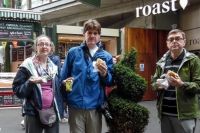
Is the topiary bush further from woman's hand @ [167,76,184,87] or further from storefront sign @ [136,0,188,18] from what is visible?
storefront sign @ [136,0,188,18]

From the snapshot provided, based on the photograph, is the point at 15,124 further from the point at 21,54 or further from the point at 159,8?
the point at 21,54

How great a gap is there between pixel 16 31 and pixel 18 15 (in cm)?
65

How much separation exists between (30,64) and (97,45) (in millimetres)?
811

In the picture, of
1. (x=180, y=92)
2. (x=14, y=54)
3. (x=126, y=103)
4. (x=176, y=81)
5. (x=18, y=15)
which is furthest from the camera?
(x=14, y=54)

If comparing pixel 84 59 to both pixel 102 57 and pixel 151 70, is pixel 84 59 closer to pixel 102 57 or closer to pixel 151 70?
pixel 102 57

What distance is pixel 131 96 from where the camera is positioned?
313 centimetres

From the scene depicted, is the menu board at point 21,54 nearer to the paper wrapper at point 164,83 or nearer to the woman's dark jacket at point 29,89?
the woman's dark jacket at point 29,89

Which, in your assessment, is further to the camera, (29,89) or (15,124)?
(15,124)

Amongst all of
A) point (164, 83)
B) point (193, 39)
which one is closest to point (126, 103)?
point (164, 83)

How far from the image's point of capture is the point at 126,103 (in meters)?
3.07

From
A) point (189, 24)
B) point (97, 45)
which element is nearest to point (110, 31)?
point (189, 24)

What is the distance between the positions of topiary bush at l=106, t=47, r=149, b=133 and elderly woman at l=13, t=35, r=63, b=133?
0.65 m

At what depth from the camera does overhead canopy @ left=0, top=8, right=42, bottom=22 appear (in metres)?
9.93

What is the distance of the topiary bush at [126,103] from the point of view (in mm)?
3039
